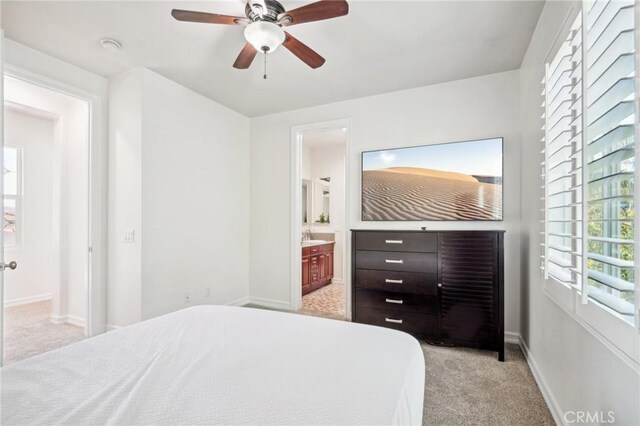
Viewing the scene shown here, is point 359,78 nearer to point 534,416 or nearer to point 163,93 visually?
point 163,93

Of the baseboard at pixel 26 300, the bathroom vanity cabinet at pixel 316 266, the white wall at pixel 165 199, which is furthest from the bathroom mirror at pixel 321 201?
the baseboard at pixel 26 300

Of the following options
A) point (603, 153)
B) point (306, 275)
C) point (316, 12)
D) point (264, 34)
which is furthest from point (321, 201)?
point (603, 153)

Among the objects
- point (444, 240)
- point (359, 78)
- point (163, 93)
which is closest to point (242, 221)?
point (163, 93)

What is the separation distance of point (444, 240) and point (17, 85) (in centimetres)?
487

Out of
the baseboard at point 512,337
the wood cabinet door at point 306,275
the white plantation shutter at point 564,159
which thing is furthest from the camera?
the wood cabinet door at point 306,275

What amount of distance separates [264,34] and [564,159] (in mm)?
1966

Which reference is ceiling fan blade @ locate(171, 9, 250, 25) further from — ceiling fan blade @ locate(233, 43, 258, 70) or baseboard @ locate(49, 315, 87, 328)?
baseboard @ locate(49, 315, 87, 328)

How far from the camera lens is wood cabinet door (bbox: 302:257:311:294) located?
15.4 ft

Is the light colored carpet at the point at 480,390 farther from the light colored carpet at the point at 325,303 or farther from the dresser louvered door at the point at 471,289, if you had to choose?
the light colored carpet at the point at 325,303

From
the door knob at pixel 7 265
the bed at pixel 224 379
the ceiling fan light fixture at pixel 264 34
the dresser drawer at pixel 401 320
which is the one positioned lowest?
the dresser drawer at pixel 401 320

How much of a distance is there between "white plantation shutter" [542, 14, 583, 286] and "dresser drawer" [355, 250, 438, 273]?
0.98 m

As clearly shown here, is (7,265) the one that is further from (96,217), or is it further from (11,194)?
(11,194)

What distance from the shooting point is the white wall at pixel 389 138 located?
299 cm

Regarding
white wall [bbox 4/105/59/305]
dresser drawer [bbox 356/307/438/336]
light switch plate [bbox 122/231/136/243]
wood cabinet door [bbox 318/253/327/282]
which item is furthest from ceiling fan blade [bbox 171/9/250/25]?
white wall [bbox 4/105/59/305]
